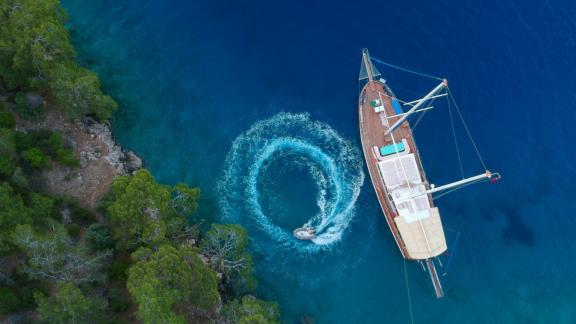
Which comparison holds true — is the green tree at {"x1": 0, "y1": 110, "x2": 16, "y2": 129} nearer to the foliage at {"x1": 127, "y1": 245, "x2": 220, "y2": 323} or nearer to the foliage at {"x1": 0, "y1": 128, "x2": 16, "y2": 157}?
the foliage at {"x1": 0, "y1": 128, "x2": 16, "y2": 157}

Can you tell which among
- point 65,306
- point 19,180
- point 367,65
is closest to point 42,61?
point 19,180

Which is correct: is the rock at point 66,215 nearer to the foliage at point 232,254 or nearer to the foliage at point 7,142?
the foliage at point 7,142

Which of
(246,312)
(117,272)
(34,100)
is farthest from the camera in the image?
(34,100)

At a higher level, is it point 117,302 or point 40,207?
point 40,207

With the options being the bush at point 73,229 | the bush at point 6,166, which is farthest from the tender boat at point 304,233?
the bush at point 6,166

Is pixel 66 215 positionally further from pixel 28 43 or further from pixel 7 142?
pixel 28 43

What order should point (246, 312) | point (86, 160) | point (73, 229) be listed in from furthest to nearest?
point (86, 160) < point (73, 229) < point (246, 312)

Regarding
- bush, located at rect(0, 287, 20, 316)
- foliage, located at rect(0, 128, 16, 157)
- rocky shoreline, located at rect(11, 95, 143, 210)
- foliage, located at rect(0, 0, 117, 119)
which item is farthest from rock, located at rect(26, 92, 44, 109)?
bush, located at rect(0, 287, 20, 316)

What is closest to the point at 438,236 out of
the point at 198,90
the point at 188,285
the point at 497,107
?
the point at 497,107
